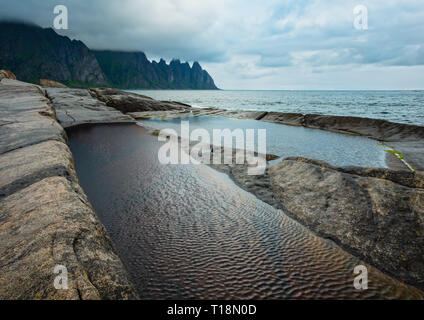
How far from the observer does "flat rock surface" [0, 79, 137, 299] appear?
7.45ft

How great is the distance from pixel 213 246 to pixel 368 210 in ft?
11.7

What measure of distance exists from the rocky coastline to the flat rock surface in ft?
0.03

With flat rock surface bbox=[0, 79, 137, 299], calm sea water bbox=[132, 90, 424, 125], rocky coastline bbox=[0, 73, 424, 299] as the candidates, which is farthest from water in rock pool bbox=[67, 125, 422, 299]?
calm sea water bbox=[132, 90, 424, 125]

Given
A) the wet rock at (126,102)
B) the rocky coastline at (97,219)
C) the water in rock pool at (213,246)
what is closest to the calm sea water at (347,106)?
the wet rock at (126,102)

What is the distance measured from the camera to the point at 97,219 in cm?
382

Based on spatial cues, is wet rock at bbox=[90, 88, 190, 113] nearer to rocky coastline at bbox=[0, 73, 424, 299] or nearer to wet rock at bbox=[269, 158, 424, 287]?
rocky coastline at bbox=[0, 73, 424, 299]

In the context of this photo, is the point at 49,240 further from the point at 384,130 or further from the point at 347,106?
the point at 347,106

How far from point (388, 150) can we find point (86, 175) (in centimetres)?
1582

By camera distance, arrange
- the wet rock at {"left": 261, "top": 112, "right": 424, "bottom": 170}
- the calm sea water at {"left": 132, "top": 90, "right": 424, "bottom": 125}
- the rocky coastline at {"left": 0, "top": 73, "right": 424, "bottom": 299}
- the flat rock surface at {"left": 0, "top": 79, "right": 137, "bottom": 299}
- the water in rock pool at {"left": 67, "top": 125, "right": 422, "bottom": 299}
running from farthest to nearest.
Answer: the calm sea water at {"left": 132, "top": 90, "right": 424, "bottom": 125} < the wet rock at {"left": 261, "top": 112, "right": 424, "bottom": 170} < the water in rock pool at {"left": 67, "top": 125, "right": 422, "bottom": 299} < the rocky coastline at {"left": 0, "top": 73, "right": 424, "bottom": 299} < the flat rock surface at {"left": 0, "top": 79, "right": 137, "bottom": 299}

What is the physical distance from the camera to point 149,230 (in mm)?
4902

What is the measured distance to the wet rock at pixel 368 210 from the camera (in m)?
4.04

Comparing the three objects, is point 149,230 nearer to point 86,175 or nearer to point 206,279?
point 206,279

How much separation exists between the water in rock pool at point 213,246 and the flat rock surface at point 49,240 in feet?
3.06

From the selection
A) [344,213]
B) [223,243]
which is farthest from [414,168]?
[223,243]
